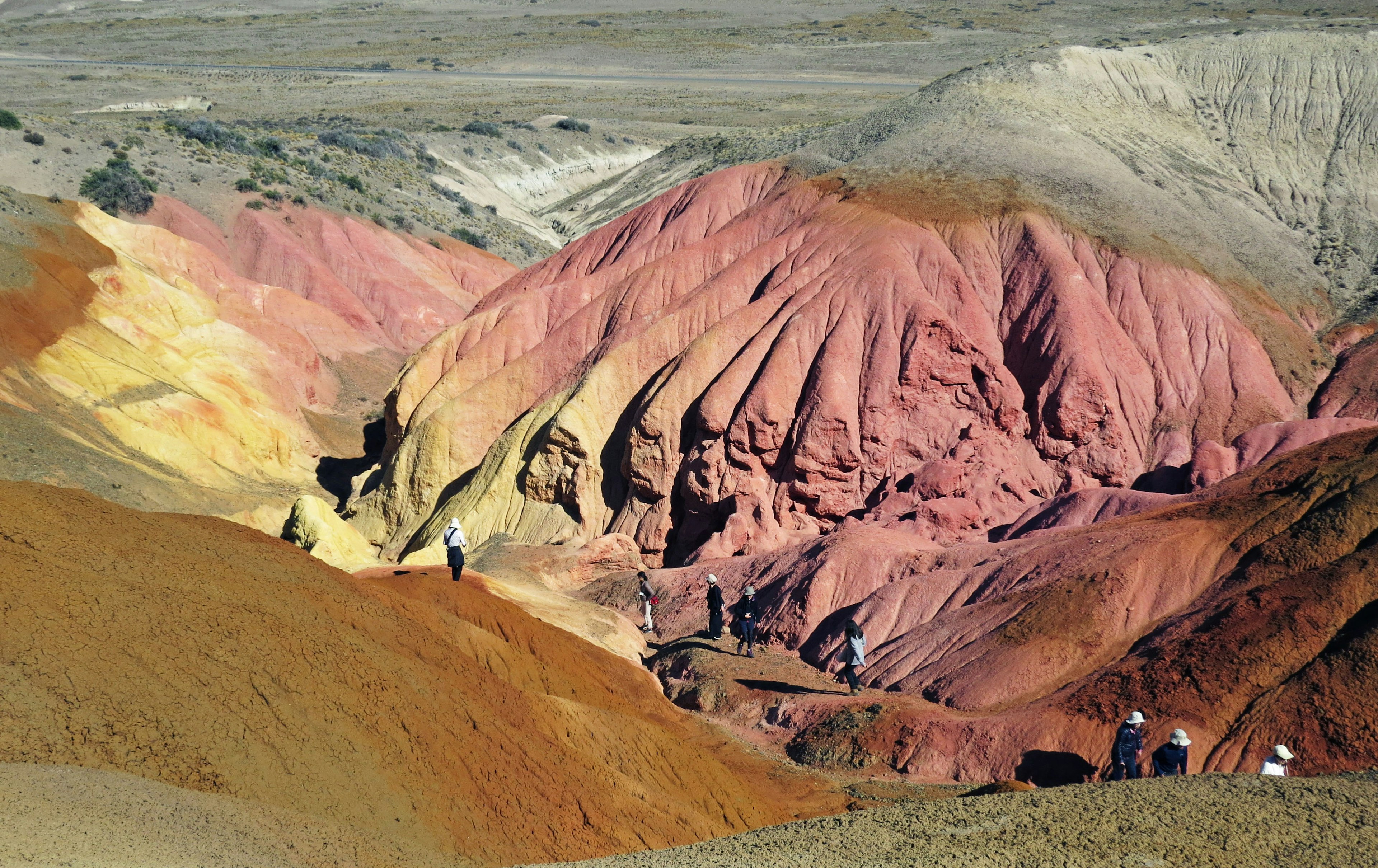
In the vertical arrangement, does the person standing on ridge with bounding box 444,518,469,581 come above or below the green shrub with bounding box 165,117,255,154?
below

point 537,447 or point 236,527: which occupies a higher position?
point 236,527

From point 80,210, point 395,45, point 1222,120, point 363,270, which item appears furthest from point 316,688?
point 395,45

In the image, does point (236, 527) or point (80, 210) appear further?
point (80, 210)

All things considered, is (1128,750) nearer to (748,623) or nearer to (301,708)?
(748,623)

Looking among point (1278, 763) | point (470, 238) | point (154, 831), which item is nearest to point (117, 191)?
point (470, 238)

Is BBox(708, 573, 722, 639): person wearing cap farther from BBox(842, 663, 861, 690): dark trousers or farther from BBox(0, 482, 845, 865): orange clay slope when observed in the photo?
BBox(0, 482, 845, 865): orange clay slope

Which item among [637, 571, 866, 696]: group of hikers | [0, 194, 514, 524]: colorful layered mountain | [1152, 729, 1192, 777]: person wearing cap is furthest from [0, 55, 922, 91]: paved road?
[1152, 729, 1192, 777]: person wearing cap

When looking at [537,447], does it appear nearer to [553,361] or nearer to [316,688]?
[553,361]
